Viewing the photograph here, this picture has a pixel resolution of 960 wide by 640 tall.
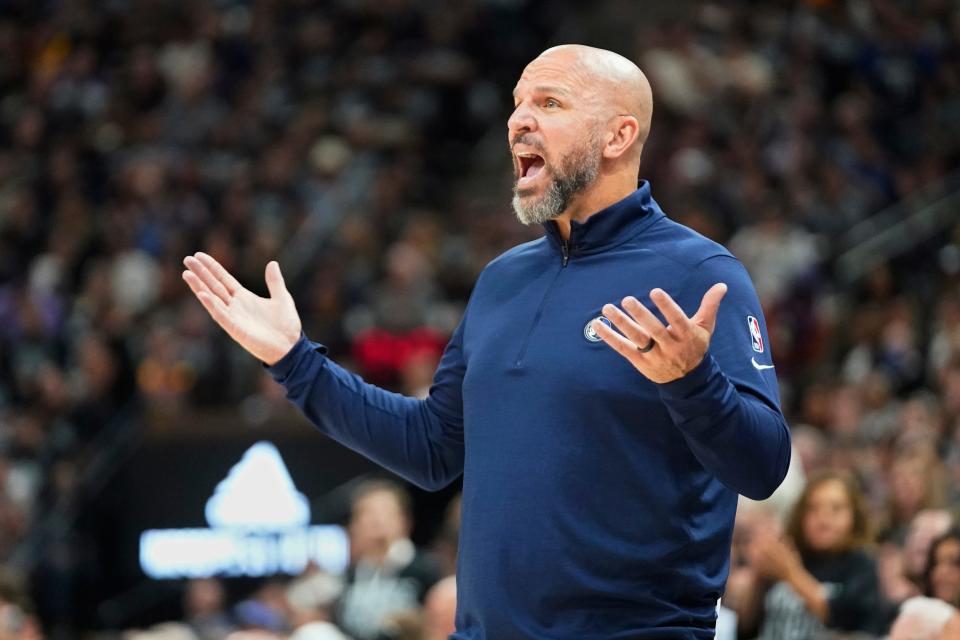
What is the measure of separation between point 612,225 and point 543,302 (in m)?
0.21

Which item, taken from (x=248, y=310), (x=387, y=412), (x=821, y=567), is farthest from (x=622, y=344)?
(x=821, y=567)

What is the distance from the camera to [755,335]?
3.00m

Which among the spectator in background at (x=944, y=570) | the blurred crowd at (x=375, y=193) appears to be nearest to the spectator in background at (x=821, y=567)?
the spectator in background at (x=944, y=570)

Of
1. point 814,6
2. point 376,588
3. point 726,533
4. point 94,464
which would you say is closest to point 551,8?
point 814,6

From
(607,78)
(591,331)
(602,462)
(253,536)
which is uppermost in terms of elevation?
(607,78)

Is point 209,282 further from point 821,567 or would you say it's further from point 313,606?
point 313,606

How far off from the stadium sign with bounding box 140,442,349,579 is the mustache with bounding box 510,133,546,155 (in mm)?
6585

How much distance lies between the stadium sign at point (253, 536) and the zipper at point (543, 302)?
6539 mm

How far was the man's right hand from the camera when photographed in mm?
3328

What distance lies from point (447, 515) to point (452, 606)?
380 cm

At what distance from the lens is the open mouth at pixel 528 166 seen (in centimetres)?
324

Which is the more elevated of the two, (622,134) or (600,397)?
(622,134)

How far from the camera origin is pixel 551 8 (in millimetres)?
15094

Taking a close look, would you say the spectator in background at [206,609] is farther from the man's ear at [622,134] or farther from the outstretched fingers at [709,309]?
the outstretched fingers at [709,309]
